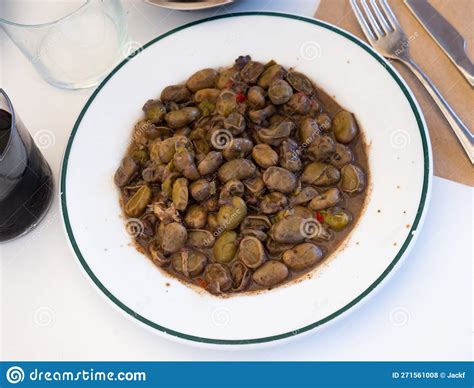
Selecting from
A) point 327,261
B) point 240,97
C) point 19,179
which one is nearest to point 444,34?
point 240,97

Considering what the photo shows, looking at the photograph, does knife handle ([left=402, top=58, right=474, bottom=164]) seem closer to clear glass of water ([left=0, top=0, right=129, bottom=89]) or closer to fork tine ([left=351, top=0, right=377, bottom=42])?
fork tine ([left=351, top=0, right=377, bottom=42])

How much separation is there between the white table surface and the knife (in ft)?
0.91

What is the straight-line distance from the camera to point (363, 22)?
4.35 feet

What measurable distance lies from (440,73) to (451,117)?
5.2 inches

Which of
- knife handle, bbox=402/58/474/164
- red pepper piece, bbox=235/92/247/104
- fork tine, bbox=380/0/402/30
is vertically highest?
fork tine, bbox=380/0/402/30

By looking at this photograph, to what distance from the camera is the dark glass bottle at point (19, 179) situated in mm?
1102

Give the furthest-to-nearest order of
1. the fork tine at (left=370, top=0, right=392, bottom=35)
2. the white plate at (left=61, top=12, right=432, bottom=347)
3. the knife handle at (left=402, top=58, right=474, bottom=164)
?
the fork tine at (left=370, top=0, right=392, bottom=35) → the knife handle at (left=402, top=58, right=474, bottom=164) → the white plate at (left=61, top=12, right=432, bottom=347)

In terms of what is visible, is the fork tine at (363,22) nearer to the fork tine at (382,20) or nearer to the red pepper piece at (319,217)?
the fork tine at (382,20)

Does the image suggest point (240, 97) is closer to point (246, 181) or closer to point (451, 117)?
point (246, 181)

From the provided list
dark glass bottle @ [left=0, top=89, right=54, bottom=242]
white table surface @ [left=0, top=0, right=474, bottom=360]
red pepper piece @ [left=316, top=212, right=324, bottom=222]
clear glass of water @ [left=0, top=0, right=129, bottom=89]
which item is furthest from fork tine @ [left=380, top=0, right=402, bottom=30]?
dark glass bottle @ [left=0, top=89, right=54, bottom=242]

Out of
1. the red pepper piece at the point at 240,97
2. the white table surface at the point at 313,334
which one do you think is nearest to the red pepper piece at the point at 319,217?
the white table surface at the point at 313,334

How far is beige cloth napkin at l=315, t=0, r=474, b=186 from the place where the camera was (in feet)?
3.90

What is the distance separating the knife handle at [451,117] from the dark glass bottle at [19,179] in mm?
801

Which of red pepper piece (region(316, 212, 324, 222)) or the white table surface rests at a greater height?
red pepper piece (region(316, 212, 324, 222))
